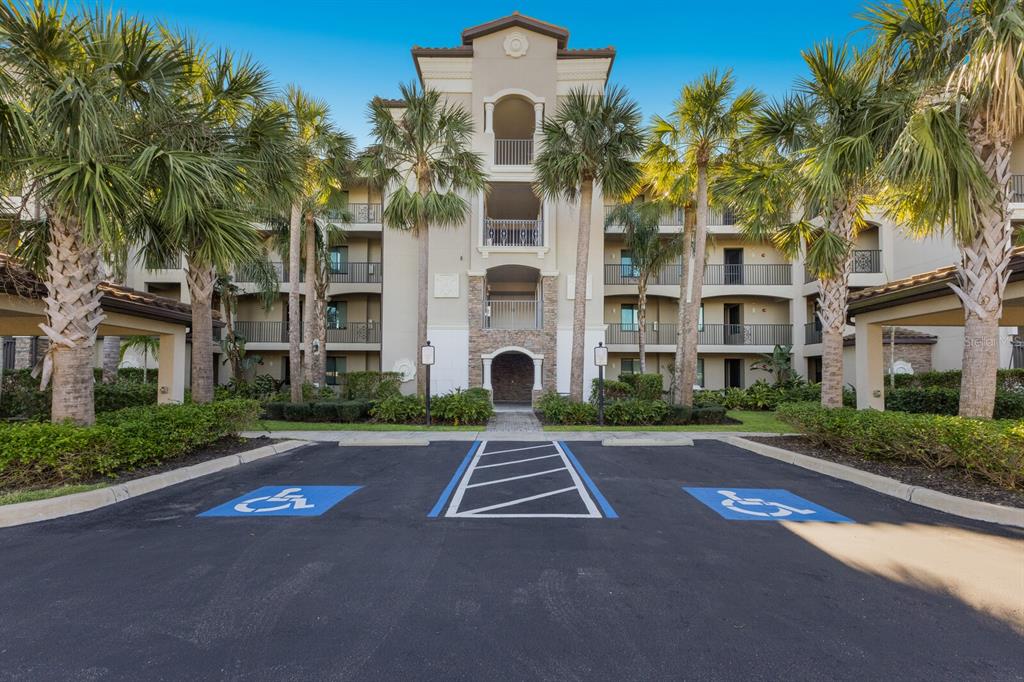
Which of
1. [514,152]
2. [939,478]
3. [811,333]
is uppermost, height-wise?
[514,152]

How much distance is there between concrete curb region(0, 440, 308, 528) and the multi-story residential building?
11301mm

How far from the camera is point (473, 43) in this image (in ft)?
63.0

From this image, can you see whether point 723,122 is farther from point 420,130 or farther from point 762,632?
point 762,632

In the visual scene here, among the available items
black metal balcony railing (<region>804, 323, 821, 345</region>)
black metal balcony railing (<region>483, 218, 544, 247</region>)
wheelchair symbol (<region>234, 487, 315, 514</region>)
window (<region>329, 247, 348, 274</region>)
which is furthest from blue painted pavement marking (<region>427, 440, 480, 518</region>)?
black metal balcony railing (<region>804, 323, 821, 345</region>)

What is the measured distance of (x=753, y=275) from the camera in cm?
2419

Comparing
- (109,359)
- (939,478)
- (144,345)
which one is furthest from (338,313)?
(939,478)

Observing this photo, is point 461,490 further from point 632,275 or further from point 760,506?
point 632,275

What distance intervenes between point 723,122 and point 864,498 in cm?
1176

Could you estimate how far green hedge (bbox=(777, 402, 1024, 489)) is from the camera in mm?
5949

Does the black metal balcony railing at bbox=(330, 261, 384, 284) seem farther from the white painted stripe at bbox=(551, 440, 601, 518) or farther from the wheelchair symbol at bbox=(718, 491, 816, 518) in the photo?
the wheelchair symbol at bbox=(718, 491, 816, 518)

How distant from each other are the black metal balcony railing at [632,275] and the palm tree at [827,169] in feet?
37.3

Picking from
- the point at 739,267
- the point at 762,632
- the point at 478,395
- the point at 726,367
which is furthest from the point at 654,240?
the point at 762,632

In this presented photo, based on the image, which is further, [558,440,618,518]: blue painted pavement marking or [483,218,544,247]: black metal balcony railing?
[483,218,544,247]: black metal balcony railing

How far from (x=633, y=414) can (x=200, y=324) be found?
11655 mm
